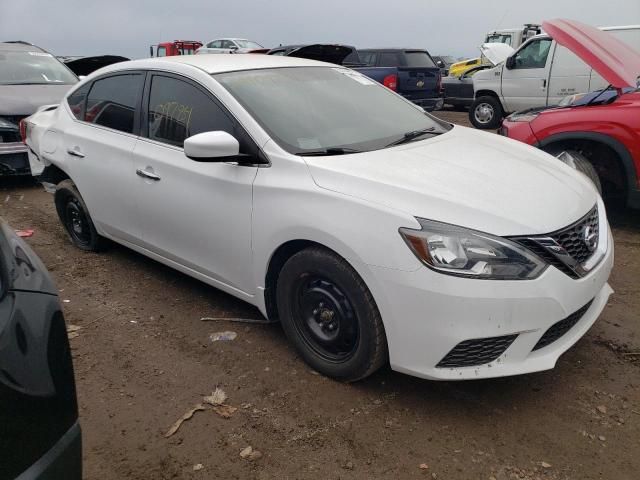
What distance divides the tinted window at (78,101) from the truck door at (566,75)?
861 centimetres

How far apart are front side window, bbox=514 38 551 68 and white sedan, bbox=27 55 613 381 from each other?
26.0 feet

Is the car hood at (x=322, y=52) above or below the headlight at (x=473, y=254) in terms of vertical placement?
above

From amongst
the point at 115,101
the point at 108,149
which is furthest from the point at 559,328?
the point at 115,101

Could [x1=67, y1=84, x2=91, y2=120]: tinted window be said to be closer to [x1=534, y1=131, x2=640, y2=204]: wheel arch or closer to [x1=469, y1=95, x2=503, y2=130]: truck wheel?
[x1=534, y1=131, x2=640, y2=204]: wheel arch

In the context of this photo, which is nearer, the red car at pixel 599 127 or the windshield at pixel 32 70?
the red car at pixel 599 127

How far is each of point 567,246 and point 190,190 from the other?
2.10m

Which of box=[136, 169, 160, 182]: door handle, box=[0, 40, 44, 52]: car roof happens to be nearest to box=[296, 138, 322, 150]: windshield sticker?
box=[136, 169, 160, 182]: door handle

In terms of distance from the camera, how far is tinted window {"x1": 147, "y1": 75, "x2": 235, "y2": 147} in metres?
3.26

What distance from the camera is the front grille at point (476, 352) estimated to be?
2406 mm

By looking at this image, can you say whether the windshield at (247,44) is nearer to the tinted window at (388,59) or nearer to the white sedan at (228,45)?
the white sedan at (228,45)

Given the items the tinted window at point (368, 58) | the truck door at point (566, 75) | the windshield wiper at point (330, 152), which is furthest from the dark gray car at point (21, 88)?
the truck door at point (566, 75)

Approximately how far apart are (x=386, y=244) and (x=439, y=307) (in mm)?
355

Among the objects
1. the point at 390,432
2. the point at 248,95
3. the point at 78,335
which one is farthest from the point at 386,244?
the point at 78,335

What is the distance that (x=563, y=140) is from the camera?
5316 mm
